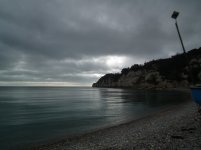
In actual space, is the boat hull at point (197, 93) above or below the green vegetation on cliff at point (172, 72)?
below

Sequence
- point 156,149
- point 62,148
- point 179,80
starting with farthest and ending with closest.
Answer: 1. point 179,80
2. point 62,148
3. point 156,149

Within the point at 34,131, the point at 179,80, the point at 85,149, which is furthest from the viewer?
the point at 179,80

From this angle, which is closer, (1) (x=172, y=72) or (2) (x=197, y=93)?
(2) (x=197, y=93)

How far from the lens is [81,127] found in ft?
80.9

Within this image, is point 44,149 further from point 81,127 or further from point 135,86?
point 135,86

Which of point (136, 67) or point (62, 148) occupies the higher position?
point (136, 67)

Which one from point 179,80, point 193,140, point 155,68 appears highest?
point 155,68

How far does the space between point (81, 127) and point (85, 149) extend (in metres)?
11.5

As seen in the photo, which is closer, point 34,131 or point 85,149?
point 85,149

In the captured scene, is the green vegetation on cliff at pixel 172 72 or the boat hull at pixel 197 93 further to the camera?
the green vegetation on cliff at pixel 172 72

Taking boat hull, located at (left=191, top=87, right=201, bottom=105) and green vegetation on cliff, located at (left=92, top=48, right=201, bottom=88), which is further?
green vegetation on cliff, located at (left=92, top=48, right=201, bottom=88)

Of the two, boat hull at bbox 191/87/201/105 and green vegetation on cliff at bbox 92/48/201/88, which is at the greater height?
green vegetation on cliff at bbox 92/48/201/88

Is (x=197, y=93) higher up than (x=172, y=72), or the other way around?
(x=172, y=72)

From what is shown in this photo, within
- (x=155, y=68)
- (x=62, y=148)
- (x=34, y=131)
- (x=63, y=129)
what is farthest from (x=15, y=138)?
(x=155, y=68)
